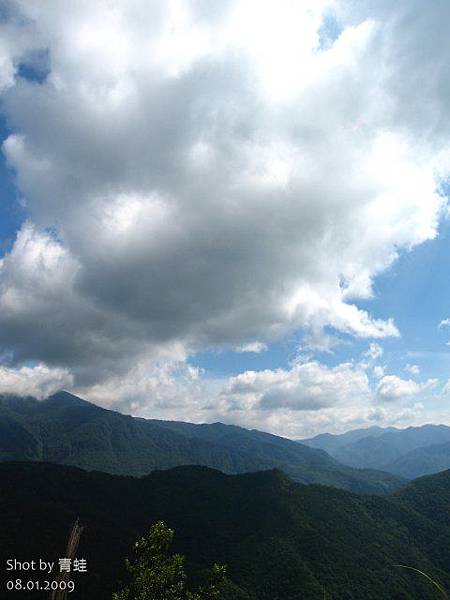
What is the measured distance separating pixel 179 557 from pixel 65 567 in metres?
46.4

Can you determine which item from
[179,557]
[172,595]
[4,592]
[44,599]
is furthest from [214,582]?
[4,592]

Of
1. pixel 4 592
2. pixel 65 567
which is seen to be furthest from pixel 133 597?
pixel 4 592

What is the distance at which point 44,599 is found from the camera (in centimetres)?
17075

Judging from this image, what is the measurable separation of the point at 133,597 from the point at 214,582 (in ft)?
24.2

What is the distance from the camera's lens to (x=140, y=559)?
33.2 metres

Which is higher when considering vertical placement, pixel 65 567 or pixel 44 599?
pixel 65 567

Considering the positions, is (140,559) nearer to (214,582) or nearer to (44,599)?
(214,582)

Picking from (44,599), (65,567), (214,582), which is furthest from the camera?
(44,599)

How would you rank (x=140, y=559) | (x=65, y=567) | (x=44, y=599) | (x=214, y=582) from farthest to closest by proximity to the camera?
1. (x=44, y=599)
2. (x=65, y=567)
3. (x=140, y=559)
4. (x=214, y=582)

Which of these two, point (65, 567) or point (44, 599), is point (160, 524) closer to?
point (65, 567)

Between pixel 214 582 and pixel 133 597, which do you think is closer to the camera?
pixel 214 582

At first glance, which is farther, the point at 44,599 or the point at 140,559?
the point at 44,599

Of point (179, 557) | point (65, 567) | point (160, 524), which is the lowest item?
point (65, 567)

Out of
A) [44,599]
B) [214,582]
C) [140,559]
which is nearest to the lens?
[214,582]
